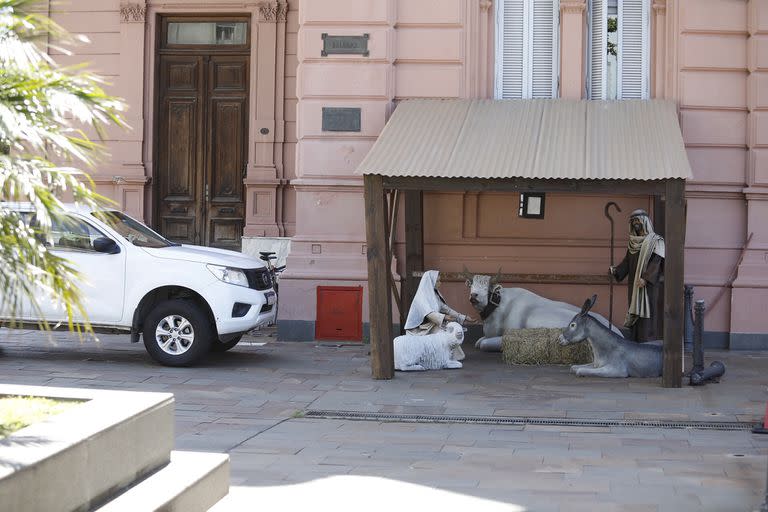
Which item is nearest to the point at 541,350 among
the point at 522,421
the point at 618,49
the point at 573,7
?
the point at 522,421

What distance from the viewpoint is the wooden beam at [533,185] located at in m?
12.1

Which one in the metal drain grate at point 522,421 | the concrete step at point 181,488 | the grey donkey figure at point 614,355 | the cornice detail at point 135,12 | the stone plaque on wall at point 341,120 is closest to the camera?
the concrete step at point 181,488

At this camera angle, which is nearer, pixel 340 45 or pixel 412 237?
pixel 412 237

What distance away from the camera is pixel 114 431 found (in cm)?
587

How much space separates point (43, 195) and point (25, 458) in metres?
1.11

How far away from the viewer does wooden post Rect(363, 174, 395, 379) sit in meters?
12.3

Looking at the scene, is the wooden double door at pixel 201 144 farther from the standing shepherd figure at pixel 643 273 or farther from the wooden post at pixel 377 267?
the standing shepherd figure at pixel 643 273

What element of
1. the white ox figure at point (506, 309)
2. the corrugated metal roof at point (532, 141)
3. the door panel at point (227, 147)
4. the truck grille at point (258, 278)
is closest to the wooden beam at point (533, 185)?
the corrugated metal roof at point (532, 141)

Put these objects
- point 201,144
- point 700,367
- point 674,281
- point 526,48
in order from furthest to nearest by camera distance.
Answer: point 201,144, point 526,48, point 700,367, point 674,281

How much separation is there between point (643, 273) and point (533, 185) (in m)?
2.17

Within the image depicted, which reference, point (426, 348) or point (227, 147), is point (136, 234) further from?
point (227, 147)

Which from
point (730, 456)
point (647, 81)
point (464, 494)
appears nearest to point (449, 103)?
point (647, 81)

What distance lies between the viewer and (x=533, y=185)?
12258 mm

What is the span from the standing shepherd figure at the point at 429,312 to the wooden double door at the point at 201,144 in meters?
6.16
